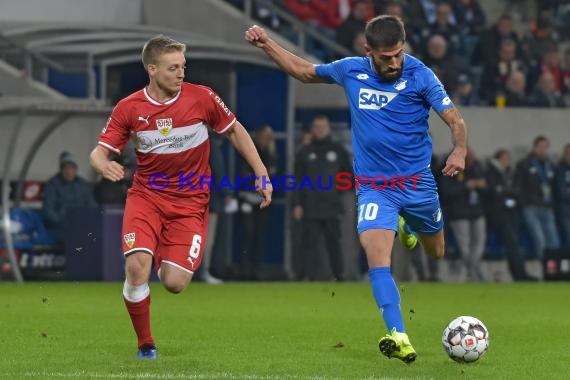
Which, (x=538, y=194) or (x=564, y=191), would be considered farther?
(x=564, y=191)

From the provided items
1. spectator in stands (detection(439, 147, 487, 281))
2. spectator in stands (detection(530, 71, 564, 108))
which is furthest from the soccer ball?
spectator in stands (detection(530, 71, 564, 108))

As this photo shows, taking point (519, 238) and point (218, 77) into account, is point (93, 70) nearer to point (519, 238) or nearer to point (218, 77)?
point (218, 77)

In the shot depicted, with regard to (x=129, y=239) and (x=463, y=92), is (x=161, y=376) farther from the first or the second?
(x=463, y=92)

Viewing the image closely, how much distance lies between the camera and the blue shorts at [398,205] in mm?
9359

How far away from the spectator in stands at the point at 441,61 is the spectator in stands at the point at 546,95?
4.52ft

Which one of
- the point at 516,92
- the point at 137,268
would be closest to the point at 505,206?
the point at 516,92

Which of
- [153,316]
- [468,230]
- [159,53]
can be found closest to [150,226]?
[159,53]

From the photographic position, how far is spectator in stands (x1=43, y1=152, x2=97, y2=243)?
63.3ft

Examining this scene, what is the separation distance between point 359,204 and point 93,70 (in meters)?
10.8

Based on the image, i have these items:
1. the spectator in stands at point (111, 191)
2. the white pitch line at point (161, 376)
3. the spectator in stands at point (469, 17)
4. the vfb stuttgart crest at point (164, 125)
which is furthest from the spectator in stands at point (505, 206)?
the white pitch line at point (161, 376)

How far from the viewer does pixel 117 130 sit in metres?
9.29

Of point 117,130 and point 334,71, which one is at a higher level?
point 334,71

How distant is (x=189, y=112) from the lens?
9477mm

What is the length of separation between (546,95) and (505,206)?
8.52 ft
